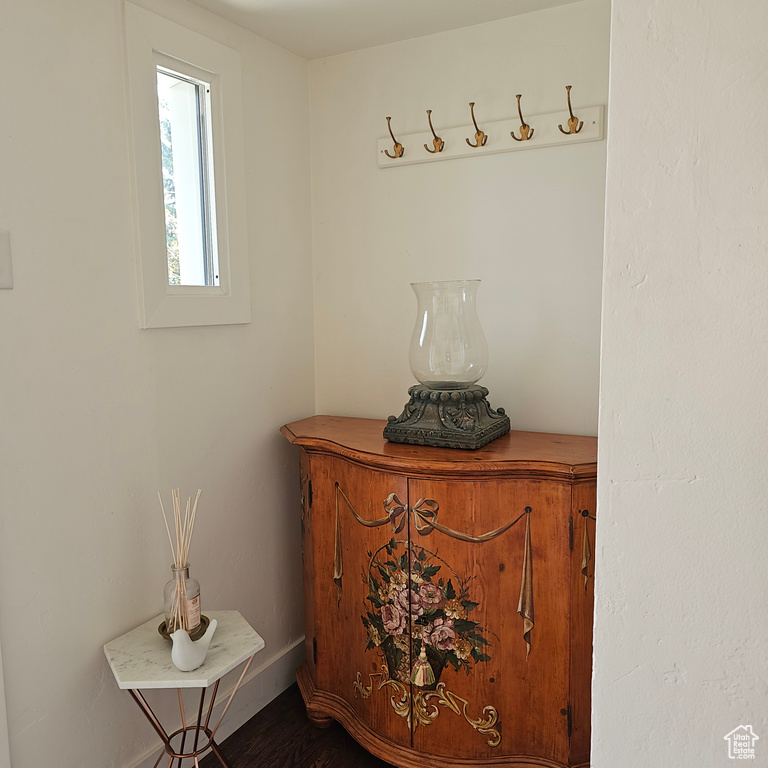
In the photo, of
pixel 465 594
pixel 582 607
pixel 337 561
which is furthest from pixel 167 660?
pixel 582 607

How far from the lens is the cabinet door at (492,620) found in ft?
5.65

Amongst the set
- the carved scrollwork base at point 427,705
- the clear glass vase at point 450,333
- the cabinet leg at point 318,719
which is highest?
the clear glass vase at point 450,333

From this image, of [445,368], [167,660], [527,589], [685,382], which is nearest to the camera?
[685,382]

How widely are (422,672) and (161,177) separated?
5.03 ft

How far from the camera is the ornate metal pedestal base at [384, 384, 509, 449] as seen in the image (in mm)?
1854

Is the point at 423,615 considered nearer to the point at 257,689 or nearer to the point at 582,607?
the point at 582,607

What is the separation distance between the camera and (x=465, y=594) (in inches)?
70.5

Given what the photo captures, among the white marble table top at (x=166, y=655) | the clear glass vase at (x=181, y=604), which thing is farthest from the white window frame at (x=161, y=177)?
the white marble table top at (x=166, y=655)

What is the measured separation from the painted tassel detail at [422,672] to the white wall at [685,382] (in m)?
0.77

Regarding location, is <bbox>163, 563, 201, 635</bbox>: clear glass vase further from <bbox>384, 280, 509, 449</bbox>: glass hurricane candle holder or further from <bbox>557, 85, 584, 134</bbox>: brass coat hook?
<bbox>557, 85, 584, 134</bbox>: brass coat hook

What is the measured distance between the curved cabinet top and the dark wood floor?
0.92 metres

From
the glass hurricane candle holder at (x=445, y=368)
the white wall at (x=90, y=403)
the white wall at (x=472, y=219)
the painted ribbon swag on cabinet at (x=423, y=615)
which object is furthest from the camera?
the white wall at (x=472, y=219)

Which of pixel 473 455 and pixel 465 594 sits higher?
pixel 473 455

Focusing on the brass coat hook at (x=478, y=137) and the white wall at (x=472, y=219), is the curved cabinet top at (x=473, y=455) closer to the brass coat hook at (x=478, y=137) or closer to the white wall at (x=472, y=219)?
the white wall at (x=472, y=219)
